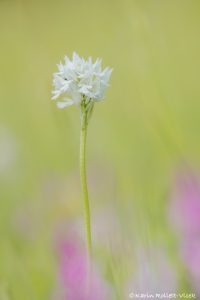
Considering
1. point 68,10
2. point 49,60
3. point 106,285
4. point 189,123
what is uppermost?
point 68,10

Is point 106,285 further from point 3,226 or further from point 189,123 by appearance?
point 189,123

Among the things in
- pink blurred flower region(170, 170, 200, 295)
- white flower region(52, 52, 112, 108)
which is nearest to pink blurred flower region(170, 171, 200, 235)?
pink blurred flower region(170, 170, 200, 295)

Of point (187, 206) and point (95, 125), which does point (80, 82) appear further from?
point (95, 125)

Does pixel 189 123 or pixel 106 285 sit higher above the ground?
pixel 189 123

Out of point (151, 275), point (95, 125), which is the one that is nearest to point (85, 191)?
point (151, 275)

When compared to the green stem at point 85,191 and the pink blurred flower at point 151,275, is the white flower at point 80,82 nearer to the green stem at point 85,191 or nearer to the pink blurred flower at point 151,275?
the green stem at point 85,191

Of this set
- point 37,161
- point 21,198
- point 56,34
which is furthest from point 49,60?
point 21,198

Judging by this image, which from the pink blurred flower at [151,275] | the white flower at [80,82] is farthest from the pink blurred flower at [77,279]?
the white flower at [80,82]
